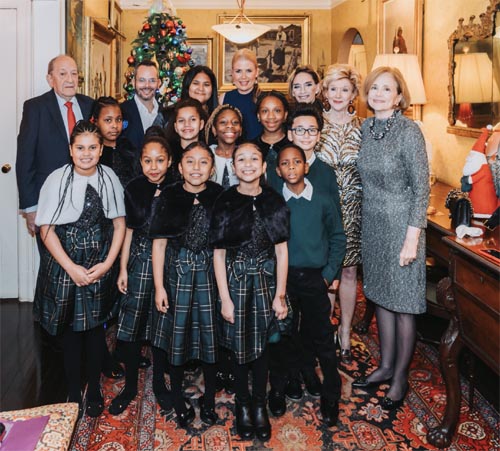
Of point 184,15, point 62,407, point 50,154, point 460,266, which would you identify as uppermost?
point 184,15

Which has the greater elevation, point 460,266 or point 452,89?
point 452,89

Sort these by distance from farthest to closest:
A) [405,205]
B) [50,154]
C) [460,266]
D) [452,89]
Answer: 1. [452,89]
2. [50,154]
3. [405,205]
4. [460,266]

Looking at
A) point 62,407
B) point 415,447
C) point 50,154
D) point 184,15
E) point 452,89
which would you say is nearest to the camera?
point 62,407

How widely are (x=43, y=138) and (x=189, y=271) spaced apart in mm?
1690

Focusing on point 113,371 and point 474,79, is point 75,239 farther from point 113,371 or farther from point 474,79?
point 474,79

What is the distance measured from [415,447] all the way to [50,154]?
2.72 meters

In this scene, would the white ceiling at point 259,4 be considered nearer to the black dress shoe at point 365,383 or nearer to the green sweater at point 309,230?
the green sweater at point 309,230

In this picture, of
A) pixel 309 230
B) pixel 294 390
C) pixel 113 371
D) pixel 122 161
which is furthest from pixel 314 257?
pixel 113 371

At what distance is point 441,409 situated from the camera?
8.85 ft

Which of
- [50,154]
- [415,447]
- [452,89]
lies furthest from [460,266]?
[50,154]

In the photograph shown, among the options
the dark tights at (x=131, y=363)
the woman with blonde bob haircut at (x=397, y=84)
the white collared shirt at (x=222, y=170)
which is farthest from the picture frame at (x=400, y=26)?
the dark tights at (x=131, y=363)

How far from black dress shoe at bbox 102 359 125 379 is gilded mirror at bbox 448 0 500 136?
2.68 metres

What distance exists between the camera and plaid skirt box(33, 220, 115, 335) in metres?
2.54

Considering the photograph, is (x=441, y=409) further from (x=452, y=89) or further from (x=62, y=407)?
(x=452, y=89)
